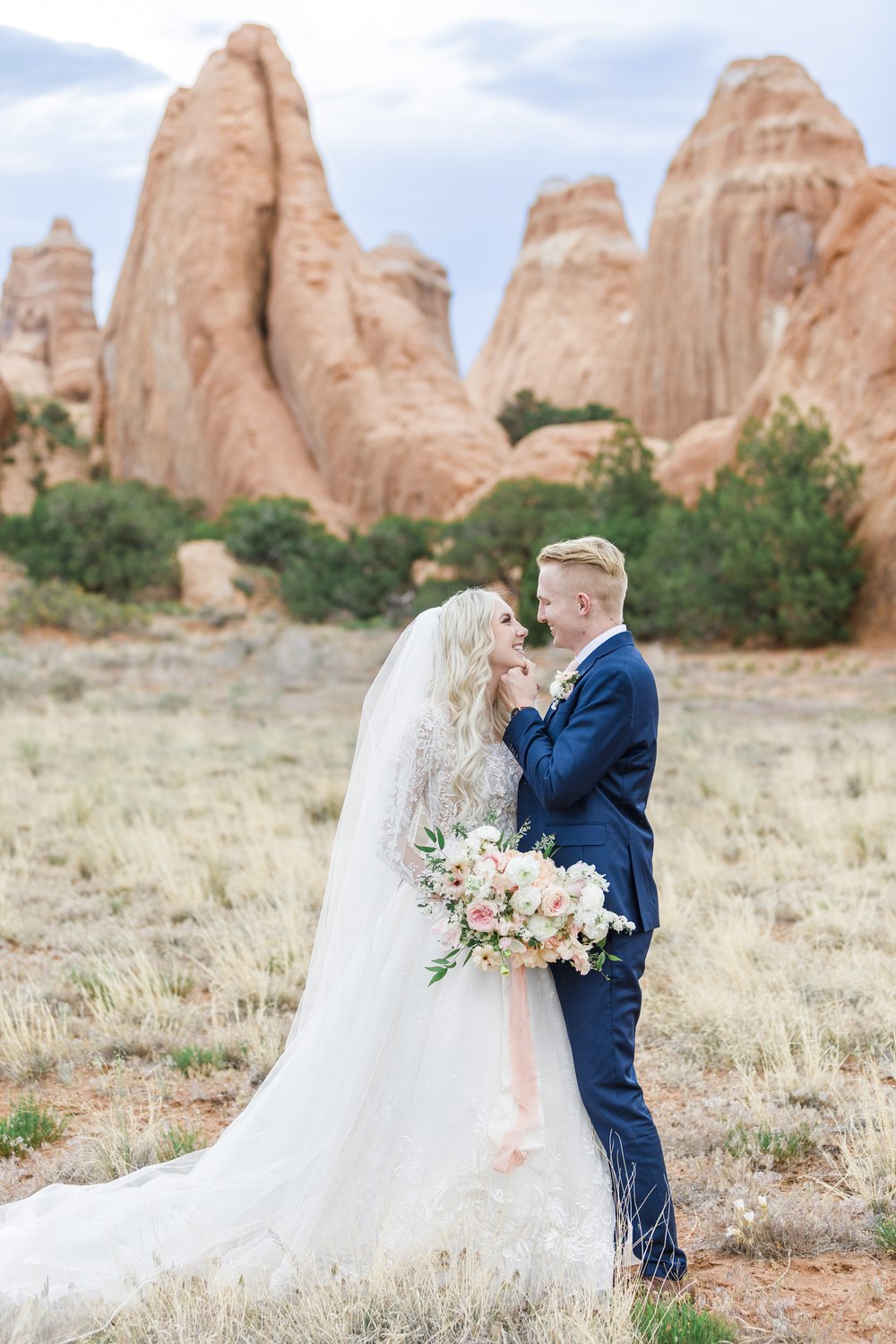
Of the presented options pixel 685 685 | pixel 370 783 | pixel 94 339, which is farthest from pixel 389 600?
pixel 94 339

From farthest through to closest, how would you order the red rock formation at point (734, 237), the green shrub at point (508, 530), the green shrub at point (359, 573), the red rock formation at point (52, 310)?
the red rock formation at point (52, 310), the red rock formation at point (734, 237), the green shrub at point (359, 573), the green shrub at point (508, 530)

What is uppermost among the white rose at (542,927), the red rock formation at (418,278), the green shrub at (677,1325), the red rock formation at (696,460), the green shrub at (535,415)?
the red rock formation at (418,278)

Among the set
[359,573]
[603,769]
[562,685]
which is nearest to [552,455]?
[359,573]

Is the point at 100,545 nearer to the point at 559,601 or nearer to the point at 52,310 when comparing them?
the point at 559,601

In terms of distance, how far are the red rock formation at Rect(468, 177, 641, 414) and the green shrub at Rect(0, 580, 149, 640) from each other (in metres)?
36.2

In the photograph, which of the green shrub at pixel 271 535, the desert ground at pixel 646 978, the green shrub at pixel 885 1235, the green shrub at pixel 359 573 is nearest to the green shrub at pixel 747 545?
the green shrub at pixel 359 573

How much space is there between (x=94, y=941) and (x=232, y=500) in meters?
31.4

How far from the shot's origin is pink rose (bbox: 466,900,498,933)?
271cm

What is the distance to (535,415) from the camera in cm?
4459

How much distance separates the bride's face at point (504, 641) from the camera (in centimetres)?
297

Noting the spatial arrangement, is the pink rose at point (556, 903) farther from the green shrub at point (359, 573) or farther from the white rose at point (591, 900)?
the green shrub at point (359, 573)

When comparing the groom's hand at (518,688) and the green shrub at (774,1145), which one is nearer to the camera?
the groom's hand at (518,688)

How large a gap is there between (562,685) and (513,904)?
60cm

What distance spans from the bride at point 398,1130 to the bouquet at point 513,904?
189 millimetres
